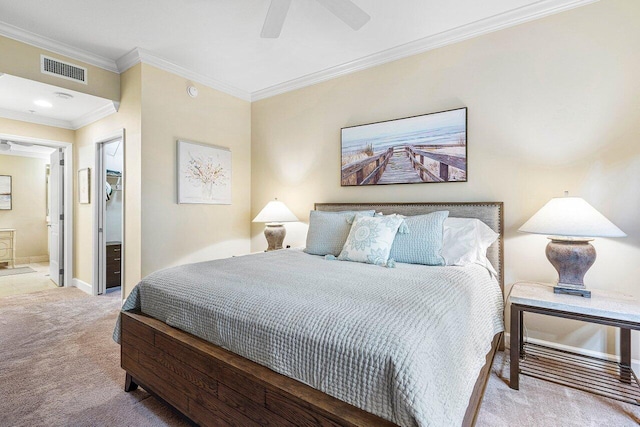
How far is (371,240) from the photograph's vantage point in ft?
7.66

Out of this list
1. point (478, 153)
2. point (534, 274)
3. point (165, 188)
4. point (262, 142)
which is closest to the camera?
point (534, 274)

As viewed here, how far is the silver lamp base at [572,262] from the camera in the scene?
6.52 feet

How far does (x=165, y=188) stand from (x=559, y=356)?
387 centimetres

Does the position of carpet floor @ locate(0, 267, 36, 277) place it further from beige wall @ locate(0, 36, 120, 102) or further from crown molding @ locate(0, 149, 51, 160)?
beige wall @ locate(0, 36, 120, 102)

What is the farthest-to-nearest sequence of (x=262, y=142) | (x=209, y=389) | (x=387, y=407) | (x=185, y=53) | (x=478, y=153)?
(x=262, y=142)
(x=185, y=53)
(x=478, y=153)
(x=209, y=389)
(x=387, y=407)

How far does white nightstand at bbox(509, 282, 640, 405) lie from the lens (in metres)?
1.76

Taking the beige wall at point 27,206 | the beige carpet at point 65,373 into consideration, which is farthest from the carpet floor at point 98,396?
the beige wall at point 27,206

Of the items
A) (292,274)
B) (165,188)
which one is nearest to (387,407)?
(292,274)

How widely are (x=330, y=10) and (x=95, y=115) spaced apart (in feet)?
11.1

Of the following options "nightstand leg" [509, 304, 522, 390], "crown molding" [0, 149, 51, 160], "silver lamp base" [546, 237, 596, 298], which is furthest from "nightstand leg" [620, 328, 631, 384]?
"crown molding" [0, 149, 51, 160]

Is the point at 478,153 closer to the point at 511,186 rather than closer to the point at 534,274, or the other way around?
the point at 511,186

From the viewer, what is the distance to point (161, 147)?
3365 millimetres

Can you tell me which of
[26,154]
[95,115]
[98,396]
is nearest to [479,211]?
[98,396]

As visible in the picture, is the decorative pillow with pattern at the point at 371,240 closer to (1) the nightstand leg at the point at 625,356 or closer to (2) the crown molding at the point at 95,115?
(1) the nightstand leg at the point at 625,356
